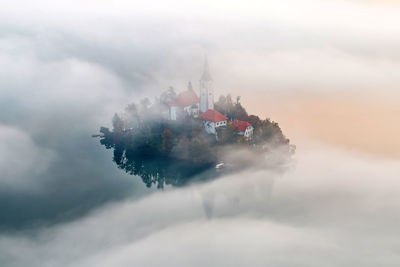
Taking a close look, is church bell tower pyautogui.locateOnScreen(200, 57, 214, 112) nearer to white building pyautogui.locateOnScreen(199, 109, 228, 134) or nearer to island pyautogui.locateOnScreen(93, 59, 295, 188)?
island pyautogui.locateOnScreen(93, 59, 295, 188)

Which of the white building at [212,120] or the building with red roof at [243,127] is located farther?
the white building at [212,120]

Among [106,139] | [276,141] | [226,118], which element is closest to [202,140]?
[226,118]

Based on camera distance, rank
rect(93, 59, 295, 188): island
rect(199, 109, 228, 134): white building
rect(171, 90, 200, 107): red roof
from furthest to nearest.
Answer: rect(171, 90, 200, 107): red roof < rect(199, 109, 228, 134): white building < rect(93, 59, 295, 188): island

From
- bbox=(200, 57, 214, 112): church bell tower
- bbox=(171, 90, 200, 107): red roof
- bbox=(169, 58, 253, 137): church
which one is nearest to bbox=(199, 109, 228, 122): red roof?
bbox=(169, 58, 253, 137): church

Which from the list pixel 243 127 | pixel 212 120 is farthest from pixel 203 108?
pixel 243 127

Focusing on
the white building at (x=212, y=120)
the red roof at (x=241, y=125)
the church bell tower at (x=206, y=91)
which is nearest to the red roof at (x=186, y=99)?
the church bell tower at (x=206, y=91)

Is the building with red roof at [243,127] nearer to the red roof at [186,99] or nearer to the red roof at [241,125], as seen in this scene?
the red roof at [241,125]

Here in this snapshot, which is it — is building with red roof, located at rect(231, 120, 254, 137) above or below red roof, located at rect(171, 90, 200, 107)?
below
